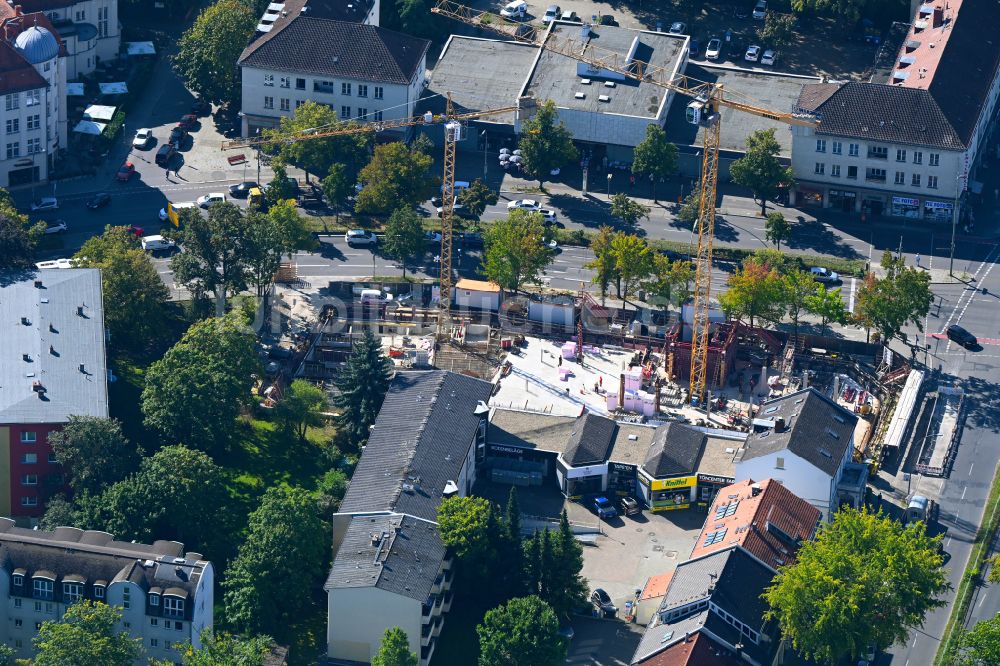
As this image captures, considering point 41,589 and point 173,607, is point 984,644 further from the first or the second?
point 41,589

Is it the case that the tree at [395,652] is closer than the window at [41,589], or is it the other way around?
the tree at [395,652]

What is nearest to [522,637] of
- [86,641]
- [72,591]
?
[86,641]

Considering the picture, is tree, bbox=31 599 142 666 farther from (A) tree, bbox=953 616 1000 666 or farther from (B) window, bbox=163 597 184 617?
(A) tree, bbox=953 616 1000 666

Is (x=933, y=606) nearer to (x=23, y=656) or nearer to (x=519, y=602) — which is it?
(x=519, y=602)

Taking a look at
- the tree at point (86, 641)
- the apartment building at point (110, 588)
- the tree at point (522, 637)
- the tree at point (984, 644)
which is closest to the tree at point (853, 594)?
the tree at point (984, 644)

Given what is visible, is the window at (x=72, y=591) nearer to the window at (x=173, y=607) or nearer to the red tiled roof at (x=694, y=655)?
the window at (x=173, y=607)
